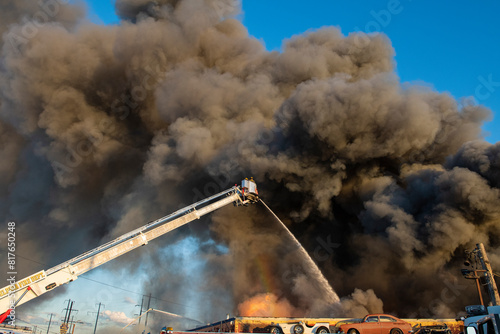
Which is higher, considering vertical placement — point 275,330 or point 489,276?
point 489,276

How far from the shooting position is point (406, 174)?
29.9m

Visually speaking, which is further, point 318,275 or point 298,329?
→ point 318,275

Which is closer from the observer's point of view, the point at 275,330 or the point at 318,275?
the point at 275,330

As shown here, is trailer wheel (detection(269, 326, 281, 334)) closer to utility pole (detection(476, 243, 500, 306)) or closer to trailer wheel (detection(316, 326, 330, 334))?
trailer wheel (detection(316, 326, 330, 334))

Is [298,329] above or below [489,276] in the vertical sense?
below

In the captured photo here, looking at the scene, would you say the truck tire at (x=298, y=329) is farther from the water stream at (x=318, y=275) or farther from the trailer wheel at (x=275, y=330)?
the water stream at (x=318, y=275)

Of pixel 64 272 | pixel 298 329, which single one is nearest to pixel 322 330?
pixel 298 329

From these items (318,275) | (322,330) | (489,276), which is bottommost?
(322,330)

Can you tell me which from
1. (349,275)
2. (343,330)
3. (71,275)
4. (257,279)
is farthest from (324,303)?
(71,275)

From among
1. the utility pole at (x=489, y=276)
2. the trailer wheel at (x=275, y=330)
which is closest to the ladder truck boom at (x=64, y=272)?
the trailer wheel at (x=275, y=330)

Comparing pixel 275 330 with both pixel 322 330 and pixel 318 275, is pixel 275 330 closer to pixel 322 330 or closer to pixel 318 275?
pixel 322 330

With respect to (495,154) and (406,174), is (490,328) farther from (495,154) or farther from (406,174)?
(406,174)

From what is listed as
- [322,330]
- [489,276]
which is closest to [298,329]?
[322,330]

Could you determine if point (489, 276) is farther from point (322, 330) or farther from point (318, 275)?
point (318, 275)
